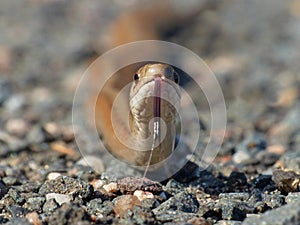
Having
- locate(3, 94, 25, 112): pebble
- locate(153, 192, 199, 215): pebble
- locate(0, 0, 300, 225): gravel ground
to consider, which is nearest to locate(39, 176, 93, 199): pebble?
locate(0, 0, 300, 225): gravel ground

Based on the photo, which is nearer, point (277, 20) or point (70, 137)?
point (70, 137)

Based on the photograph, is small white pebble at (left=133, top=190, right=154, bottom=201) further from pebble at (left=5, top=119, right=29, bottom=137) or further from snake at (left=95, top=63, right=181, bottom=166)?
pebble at (left=5, top=119, right=29, bottom=137)

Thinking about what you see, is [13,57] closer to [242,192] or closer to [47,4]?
[47,4]

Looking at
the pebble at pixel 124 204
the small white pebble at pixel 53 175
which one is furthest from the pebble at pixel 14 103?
the pebble at pixel 124 204

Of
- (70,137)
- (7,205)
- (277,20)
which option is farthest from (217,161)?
(277,20)

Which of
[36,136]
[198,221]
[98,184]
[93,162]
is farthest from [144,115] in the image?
[36,136]

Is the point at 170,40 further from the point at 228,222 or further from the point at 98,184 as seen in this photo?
the point at 228,222
